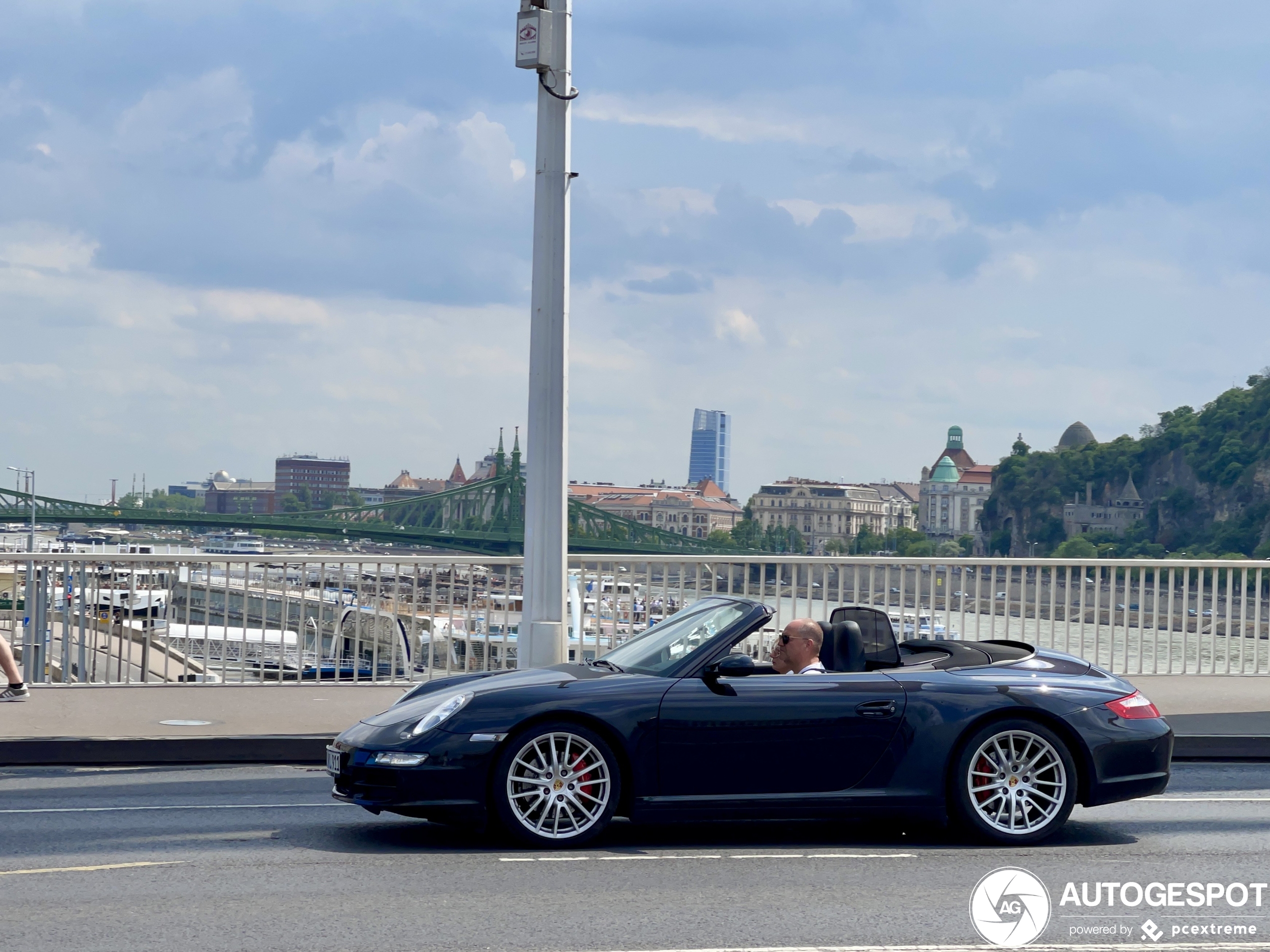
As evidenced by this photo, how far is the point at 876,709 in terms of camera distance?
655 centimetres

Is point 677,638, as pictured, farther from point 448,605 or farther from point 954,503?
point 954,503

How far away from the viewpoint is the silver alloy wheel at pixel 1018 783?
6.58 meters

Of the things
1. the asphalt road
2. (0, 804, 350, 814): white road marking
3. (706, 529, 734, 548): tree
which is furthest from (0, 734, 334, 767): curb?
(706, 529, 734, 548): tree

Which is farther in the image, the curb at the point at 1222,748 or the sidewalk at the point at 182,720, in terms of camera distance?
the curb at the point at 1222,748

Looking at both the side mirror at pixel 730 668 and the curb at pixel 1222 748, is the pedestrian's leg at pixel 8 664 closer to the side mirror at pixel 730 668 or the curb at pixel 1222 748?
the side mirror at pixel 730 668

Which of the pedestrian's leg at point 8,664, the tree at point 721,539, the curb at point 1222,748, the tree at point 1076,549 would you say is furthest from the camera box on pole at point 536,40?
the tree at point 1076,549

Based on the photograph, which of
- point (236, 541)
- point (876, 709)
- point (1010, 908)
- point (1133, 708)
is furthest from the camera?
point (236, 541)

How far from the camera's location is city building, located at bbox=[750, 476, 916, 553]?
328 ft

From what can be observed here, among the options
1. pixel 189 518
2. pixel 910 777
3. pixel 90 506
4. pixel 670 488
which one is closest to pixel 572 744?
pixel 910 777

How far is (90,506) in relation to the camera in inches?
3438

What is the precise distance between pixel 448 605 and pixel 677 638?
18.8 ft

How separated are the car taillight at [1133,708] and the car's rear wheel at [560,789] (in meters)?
2.46

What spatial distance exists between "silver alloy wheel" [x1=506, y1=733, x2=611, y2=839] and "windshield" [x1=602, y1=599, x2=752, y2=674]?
571 millimetres

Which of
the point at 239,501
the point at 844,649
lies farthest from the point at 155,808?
the point at 239,501
